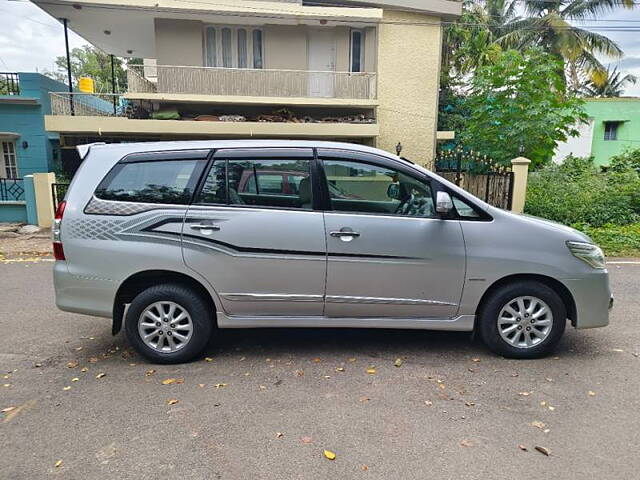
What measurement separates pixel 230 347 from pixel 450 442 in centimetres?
227

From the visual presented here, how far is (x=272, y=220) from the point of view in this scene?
12.7ft

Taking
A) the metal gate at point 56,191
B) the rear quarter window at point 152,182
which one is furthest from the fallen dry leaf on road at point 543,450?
the metal gate at point 56,191

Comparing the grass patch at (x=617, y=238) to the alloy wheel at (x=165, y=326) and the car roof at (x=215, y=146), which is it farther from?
the alloy wheel at (x=165, y=326)

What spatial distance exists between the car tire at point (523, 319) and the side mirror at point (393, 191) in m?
1.22

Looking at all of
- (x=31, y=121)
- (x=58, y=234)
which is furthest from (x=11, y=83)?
(x=58, y=234)

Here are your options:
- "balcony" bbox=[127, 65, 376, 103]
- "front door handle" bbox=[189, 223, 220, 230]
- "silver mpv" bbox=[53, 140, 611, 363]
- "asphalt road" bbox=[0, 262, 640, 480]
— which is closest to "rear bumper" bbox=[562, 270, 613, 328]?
"silver mpv" bbox=[53, 140, 611, 363]

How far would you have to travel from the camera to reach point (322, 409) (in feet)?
10.6

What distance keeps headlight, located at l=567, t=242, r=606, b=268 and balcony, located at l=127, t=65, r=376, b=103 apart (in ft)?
43.3

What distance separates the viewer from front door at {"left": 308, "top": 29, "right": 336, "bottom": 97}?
1620 centimetres

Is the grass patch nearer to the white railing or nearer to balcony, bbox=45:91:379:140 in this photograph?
balcony, bbox=45:91:379:140

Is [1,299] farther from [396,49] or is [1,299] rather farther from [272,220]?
[396,49]

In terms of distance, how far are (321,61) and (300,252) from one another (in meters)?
14.4

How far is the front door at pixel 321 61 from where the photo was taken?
1620cm

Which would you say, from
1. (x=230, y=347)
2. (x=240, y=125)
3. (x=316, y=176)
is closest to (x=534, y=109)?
(x=240, y=125)
